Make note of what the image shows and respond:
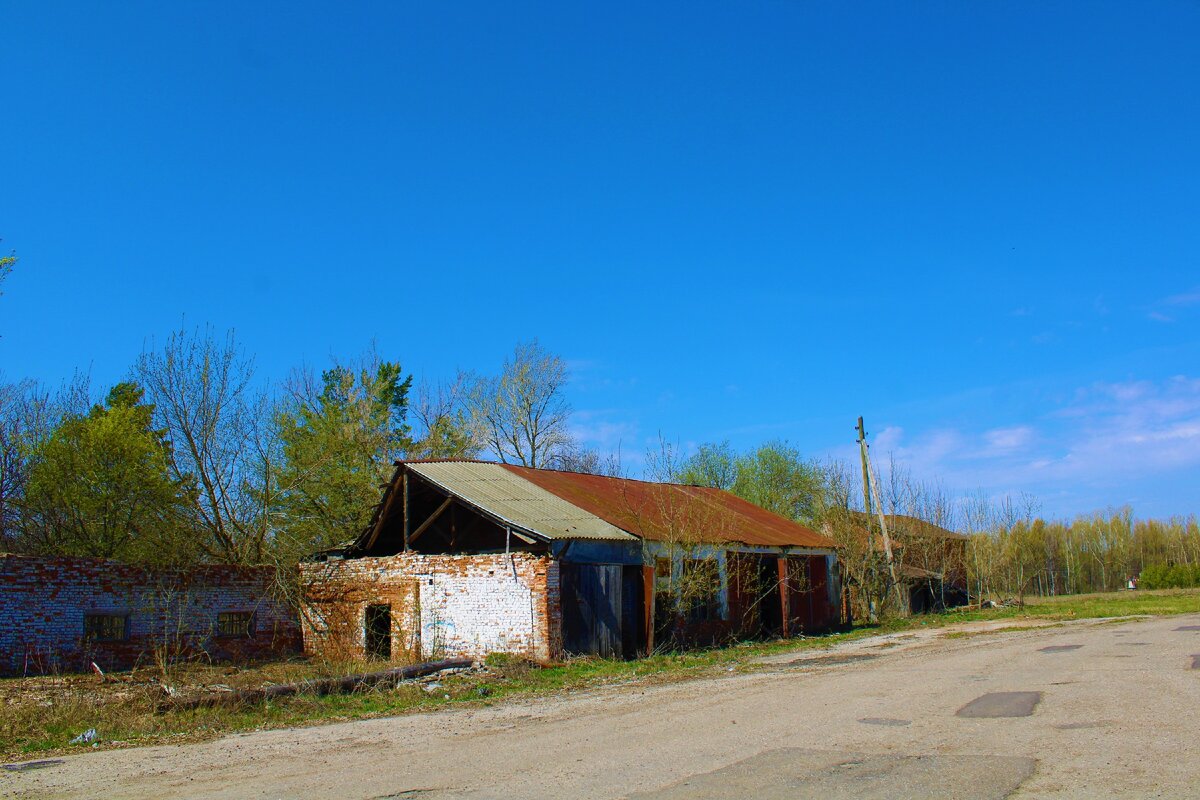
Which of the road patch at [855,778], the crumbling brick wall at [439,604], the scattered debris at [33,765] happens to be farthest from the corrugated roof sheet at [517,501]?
the road patch at [855,778]

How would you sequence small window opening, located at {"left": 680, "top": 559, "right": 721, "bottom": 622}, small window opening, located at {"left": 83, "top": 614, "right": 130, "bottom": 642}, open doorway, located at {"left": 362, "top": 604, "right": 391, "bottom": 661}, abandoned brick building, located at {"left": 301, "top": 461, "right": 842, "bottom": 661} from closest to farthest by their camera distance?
1. abandoned brick building, located at {"left": 301, "top": 461, "right": 842, "bottom": 661}
2. small window opening, located at {"left": 83, "top": 614, "right": 130, "bottom": 642}
3. small window opening, located at {"left": 680, "top": 559, "right": 721, "bottom": 622}
4. open doorway, located at {"left": 362, "top": 604, "right": 391, "bottom": 661}

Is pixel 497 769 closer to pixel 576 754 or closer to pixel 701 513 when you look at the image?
pixel 576 754

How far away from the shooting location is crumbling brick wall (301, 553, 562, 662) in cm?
1798

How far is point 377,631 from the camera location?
21.5 meters

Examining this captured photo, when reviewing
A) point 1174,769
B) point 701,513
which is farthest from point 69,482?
point 1174,769

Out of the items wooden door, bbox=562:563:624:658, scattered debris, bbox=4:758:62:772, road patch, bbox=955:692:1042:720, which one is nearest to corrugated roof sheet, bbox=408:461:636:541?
wooden door, bbox=562:563:624:658

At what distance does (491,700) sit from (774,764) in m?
6.73

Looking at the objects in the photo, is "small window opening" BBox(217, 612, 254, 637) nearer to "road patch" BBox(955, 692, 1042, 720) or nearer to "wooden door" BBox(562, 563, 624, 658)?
"wooden door" BBox(562, 563, 624, 658)

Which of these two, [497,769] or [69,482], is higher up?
[69,482]

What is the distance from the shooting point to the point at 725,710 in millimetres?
11078

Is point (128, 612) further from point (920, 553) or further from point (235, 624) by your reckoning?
point (920, 553)

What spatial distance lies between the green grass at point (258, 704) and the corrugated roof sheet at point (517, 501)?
9.16ft

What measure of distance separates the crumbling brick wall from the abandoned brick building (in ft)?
0.10

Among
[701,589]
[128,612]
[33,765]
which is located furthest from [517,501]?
[33,765]
